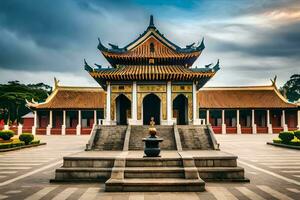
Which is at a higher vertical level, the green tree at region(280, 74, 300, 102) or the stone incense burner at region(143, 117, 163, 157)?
the green tree at region(280, 74, 300, 102)

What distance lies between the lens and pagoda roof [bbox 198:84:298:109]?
4828 centimetres

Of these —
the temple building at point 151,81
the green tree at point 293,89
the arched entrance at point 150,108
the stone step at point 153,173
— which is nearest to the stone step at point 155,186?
the stone step at point 153,173

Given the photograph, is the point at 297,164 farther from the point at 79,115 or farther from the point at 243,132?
the point at 79,115

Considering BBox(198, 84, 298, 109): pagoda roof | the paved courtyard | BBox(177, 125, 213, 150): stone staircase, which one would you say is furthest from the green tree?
the paved courtyard

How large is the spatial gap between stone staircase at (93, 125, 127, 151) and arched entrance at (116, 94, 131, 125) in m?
5.90

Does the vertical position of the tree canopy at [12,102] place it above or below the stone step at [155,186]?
above

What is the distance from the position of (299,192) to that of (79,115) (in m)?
42.0

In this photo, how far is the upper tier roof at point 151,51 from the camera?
26906 mm

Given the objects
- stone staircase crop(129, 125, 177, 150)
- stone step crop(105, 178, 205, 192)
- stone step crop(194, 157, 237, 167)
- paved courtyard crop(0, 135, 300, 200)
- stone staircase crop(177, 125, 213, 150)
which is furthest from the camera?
stone staircase crop(177, 125, 213, 150)

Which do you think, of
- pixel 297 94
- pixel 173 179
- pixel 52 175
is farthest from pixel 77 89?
pixel 297 94

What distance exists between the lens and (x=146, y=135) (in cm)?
2178

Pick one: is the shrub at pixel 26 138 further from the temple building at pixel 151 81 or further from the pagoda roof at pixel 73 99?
the pagoda roof at pixel 73 99

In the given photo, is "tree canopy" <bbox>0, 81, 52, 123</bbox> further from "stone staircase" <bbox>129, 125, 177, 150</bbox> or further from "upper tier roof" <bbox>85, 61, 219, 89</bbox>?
"stone staircase" <bbox>129, 125, 177, 150</bbox>

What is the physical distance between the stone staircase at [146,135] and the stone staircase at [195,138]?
0.73 metres
